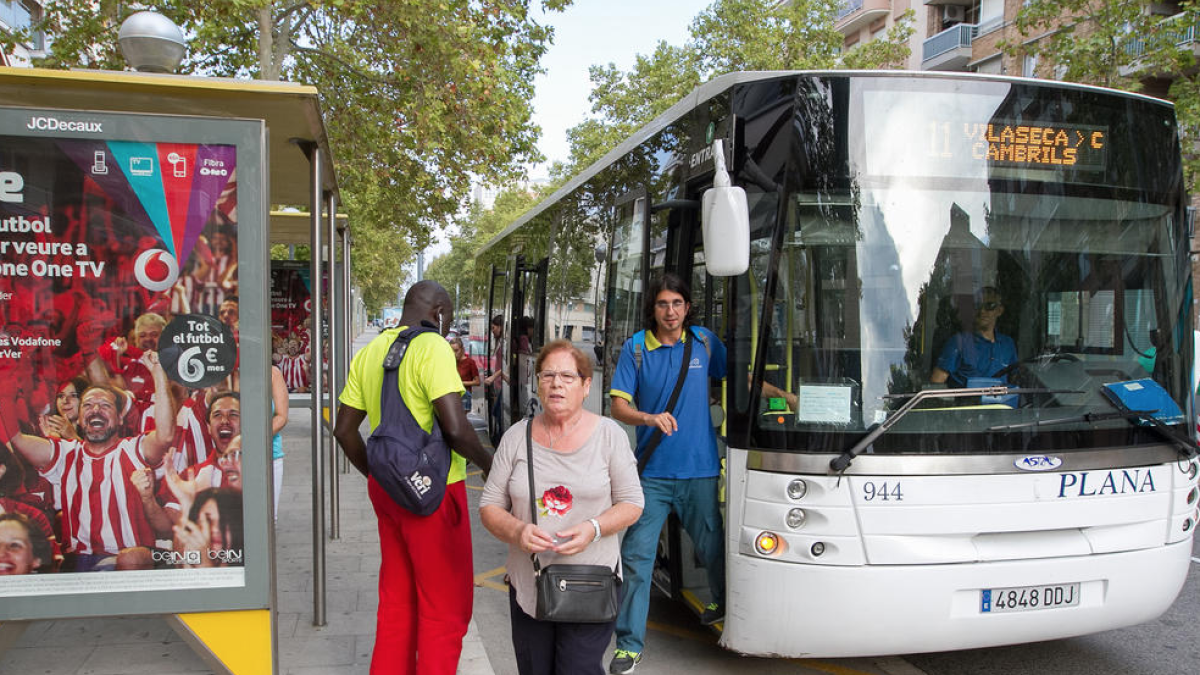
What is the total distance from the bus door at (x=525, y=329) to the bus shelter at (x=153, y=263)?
194 inches

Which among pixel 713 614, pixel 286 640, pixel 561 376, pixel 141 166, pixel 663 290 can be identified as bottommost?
pixel 286 640

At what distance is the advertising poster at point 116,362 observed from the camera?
3.50 meters

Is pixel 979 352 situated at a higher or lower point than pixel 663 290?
lower

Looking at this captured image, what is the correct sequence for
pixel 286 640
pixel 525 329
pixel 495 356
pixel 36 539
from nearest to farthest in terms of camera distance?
pixel 36 539
pixel 286 640
pixel 525 329
pixel 495 356

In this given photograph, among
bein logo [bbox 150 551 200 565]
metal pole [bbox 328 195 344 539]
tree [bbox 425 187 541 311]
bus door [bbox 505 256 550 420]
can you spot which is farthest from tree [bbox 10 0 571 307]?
tree [bbox 425 187 541 311]

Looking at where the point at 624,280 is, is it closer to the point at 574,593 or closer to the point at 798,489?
the point at 798,489

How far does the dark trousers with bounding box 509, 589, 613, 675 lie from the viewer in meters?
3.07

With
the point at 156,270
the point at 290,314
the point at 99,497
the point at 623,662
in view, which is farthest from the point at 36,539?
the point at 290,314

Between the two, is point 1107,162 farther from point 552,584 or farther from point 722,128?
point 552,584

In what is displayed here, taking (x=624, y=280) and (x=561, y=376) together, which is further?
(x=624, y=280)

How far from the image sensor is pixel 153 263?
11.8 ft

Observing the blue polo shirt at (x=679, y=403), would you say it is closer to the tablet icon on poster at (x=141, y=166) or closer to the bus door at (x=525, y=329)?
the tablet icon on poster at (x=141, y=166)

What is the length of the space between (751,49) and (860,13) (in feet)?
52.7

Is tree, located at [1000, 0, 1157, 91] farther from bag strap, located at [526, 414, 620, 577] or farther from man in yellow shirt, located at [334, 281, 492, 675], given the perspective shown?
bag strap, located at [526, 414, 620, 577]
